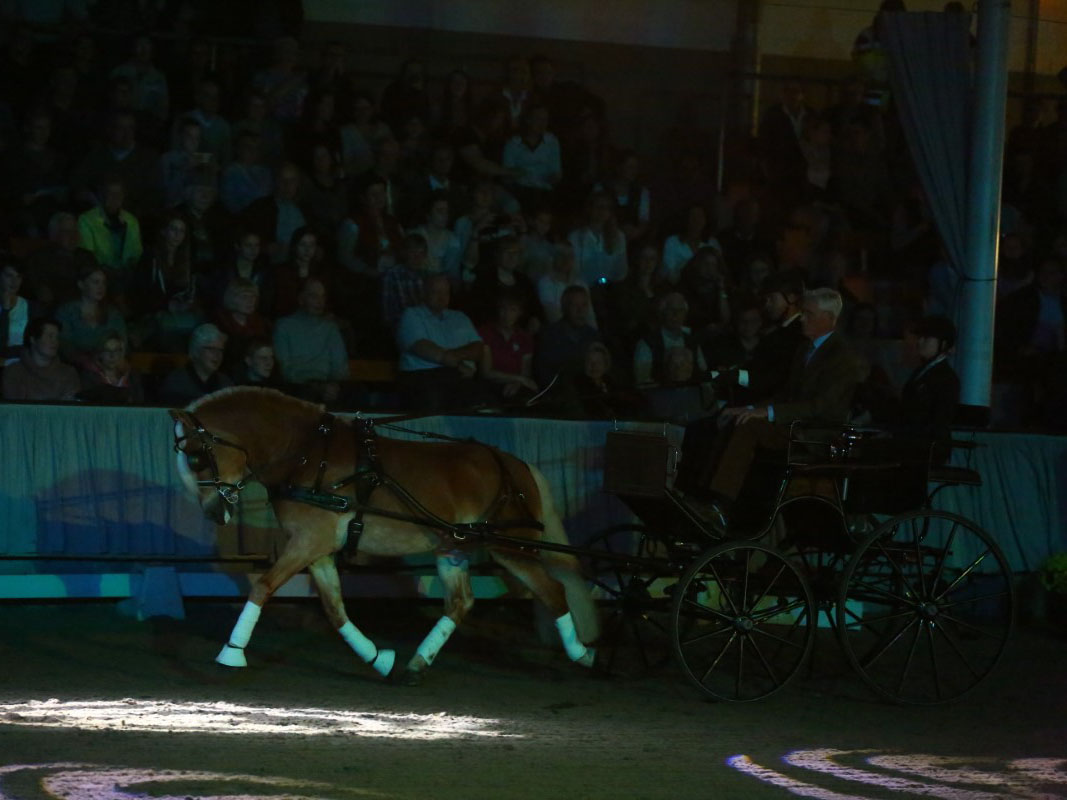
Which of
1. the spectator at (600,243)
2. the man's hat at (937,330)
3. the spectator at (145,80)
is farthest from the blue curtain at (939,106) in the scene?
the spectator at (145,80)

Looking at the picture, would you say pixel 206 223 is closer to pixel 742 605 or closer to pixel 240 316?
pixel 240 316

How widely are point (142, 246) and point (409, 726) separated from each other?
6271mm

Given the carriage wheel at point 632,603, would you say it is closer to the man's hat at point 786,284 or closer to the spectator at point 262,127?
the man's hat at point 786,284

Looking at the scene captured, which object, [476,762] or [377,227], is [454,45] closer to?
[377,227]

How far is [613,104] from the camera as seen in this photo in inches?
643

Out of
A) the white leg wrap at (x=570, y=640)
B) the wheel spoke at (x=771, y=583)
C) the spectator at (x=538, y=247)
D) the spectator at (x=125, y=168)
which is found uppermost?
the spectator at (x=125, y=168)

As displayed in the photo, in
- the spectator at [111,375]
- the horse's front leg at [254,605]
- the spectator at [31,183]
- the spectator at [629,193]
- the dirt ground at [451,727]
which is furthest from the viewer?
the spectator at [629,193]

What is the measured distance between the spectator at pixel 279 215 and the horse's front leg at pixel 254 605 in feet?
15.5

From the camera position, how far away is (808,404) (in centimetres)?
832

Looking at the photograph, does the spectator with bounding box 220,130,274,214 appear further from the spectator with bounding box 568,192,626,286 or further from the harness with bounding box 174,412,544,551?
the harness with bounding box 174,412,544,551

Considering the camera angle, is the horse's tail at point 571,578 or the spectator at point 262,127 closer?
the horse's tail at point 571,578

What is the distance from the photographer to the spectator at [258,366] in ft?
35.4

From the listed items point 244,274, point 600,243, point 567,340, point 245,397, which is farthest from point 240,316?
point 600,243

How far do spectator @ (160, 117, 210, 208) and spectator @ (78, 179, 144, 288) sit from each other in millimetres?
588
